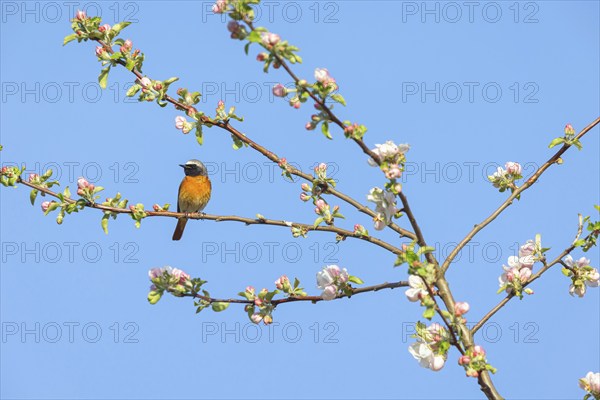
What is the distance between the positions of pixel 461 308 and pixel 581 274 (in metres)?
0.95

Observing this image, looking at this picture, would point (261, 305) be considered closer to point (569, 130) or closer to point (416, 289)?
point (416, 289)

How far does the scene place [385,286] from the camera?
129 inches

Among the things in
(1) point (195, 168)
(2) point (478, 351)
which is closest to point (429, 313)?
(2) point (478, 351)

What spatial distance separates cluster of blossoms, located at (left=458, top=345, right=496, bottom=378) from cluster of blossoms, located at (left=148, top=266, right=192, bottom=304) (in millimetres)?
1302

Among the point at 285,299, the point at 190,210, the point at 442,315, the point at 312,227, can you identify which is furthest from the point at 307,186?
the point at 190,210

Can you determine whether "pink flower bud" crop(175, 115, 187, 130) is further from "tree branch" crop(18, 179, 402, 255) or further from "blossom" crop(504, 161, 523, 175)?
"blossom" crop(504, 161, 523, 175)

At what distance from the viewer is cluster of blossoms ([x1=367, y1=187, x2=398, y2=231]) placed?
121 inches

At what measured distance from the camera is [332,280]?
11.2 ft

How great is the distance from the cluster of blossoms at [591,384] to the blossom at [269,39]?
1786 millimetres

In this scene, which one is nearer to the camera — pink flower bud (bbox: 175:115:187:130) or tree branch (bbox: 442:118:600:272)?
tree branch (bbox: 442:118:600:272)

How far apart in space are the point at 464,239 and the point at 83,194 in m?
1.80

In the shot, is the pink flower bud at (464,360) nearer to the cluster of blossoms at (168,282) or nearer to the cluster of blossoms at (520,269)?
the cluster of blossoms at (520,269)

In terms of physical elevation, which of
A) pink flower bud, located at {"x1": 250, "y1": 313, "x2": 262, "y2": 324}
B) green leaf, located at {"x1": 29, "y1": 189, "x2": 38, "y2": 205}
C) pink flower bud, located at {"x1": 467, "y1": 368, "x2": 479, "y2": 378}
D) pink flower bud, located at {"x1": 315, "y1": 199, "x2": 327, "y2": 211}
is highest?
green leaf, located at {"x1": 29, "y1": 189, "x2": 38, "y2": 205}

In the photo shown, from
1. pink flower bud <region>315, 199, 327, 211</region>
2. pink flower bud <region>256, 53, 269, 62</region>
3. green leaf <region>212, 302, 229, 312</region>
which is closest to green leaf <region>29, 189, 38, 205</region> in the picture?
green leaf <region>212, 302, 229, 312</region>
